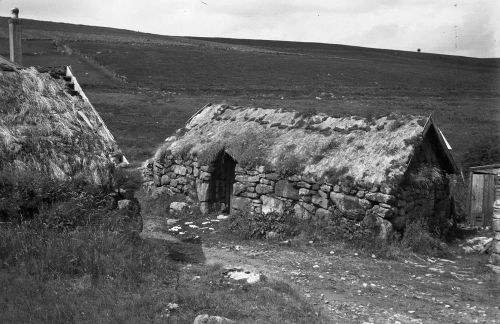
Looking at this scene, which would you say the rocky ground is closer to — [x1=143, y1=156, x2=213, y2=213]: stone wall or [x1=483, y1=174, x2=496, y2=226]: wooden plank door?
[x1=143, y1=156, x2=213, y2=213]: stone wall

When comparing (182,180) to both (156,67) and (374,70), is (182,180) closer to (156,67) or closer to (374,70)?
(156,67)

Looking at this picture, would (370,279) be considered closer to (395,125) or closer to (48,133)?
(395,125)

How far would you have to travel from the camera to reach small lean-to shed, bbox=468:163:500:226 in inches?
556

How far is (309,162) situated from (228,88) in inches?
1639

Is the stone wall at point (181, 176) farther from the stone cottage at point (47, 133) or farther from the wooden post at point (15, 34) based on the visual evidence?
the wooden post at point (15, 34)

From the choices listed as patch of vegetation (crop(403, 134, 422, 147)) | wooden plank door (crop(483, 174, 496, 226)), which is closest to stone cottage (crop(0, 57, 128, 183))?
patch of vegetation (crop(403, 134, 422, 147))

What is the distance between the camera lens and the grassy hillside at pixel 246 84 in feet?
122

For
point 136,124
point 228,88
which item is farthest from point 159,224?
point 228,88

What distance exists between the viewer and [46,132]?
30.1 ft

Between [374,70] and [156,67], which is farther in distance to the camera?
[374,70]

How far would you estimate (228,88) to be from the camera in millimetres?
53531

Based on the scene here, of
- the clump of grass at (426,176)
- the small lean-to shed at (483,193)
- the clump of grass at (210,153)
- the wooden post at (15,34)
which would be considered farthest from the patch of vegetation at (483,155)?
the wooden post at (15,34)

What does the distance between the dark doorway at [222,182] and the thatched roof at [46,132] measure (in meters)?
4.65

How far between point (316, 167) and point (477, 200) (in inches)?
200
